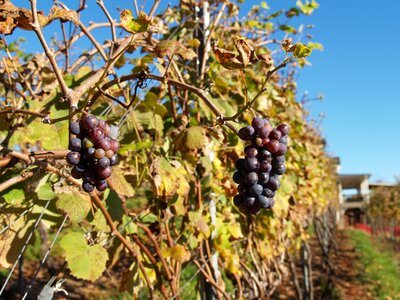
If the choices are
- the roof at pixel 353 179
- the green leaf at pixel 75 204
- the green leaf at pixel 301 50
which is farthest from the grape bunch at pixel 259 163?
the roof at pixel 353 179

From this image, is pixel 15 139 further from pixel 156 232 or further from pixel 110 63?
pixel 110 63

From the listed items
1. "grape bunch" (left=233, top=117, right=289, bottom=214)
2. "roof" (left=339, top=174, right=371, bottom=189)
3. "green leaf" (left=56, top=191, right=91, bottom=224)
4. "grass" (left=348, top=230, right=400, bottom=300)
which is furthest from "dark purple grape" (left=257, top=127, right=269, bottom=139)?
"roof" (left=339, top=174, right=371, bottom=189)

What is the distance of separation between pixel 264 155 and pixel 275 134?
0.05 m

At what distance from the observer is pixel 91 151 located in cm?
81

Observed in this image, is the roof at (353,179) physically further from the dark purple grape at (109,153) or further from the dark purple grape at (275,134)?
the dark purple grape at (109,153)

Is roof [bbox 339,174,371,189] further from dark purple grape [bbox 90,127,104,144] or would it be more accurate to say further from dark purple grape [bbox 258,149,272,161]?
dark purple grape [bbox 90,127,104,144]

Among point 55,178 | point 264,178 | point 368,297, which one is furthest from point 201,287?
point 368,297

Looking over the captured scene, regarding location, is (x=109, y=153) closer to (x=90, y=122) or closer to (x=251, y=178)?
(x=90, y=122)

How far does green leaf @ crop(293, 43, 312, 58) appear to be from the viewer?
0.95 meters

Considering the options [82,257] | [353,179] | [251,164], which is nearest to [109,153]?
[251,164]

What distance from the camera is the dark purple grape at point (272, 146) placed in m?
0.96

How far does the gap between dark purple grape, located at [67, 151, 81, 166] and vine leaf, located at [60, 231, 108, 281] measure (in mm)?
555

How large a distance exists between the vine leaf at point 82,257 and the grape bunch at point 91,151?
523 mm

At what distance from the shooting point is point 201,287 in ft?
6.77
